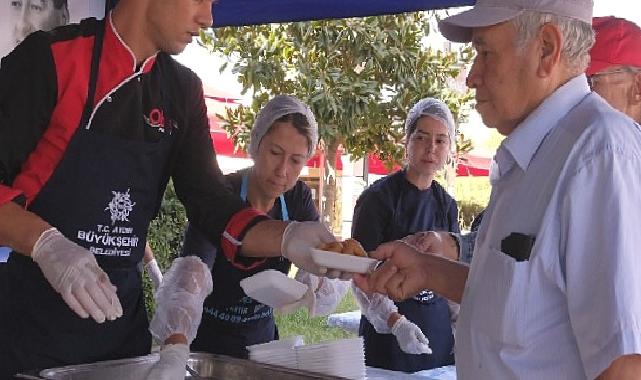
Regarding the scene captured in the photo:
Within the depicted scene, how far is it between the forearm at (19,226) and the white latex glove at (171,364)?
1.25ft

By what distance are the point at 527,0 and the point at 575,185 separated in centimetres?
36

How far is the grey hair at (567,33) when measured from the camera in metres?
1.35

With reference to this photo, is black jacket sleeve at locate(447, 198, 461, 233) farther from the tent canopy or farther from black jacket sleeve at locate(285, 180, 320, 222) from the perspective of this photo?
the tent canopy

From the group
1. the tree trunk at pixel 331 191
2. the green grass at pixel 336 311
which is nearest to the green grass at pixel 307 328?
the green grass at pixel 336 311

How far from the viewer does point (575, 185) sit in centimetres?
121

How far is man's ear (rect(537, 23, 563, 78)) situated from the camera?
1352mm

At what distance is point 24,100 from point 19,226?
31 cm

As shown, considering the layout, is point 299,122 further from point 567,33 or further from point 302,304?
point 567,33

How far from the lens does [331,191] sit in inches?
346

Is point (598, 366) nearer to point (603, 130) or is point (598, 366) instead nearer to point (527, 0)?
point (603, 130)

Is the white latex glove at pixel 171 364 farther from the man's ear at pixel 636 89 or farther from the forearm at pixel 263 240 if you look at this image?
the man's ear at pixel 636 89

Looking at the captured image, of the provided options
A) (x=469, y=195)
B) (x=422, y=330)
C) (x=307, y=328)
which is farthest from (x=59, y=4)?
(x=469, y=195)

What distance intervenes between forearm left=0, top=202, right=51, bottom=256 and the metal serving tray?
11.7 inches

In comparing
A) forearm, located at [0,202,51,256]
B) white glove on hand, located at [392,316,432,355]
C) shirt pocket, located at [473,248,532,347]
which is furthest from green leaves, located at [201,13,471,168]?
shirt pocket, located at [473,248,532,347]
